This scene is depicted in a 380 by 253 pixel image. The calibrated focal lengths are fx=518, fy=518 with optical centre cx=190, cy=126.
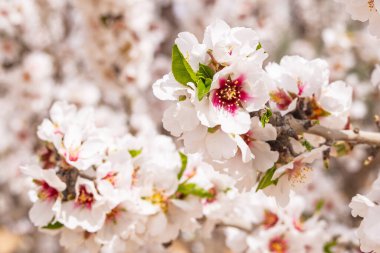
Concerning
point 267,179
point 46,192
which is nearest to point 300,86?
point 267,179

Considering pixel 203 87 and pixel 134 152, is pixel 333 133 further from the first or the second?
pixel 134 152

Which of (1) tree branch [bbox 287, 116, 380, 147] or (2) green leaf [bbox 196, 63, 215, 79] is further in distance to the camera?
(1) tree branch [bbox 287, 116, 380, 147]

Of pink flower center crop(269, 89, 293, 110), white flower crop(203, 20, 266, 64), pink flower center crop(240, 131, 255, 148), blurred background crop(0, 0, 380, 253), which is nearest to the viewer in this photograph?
white flower crop(203, 20, 266, 64)

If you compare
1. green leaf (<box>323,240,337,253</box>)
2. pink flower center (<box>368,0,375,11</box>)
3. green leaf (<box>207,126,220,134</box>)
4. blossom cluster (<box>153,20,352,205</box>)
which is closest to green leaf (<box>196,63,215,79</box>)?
blossom cluster (<box>153,20,352,205</box>)

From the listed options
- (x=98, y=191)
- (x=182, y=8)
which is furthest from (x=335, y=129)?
(x=182, y=8)

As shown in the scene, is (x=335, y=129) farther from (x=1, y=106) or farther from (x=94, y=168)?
(x=1, y=106)

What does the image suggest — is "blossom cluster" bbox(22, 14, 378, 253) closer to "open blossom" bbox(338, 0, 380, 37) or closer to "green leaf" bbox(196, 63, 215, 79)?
"green leaf" bbox(196, 63, 215, 79)

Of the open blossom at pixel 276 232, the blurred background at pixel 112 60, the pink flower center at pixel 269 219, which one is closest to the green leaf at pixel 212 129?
the open blossom at pixel 276 232
